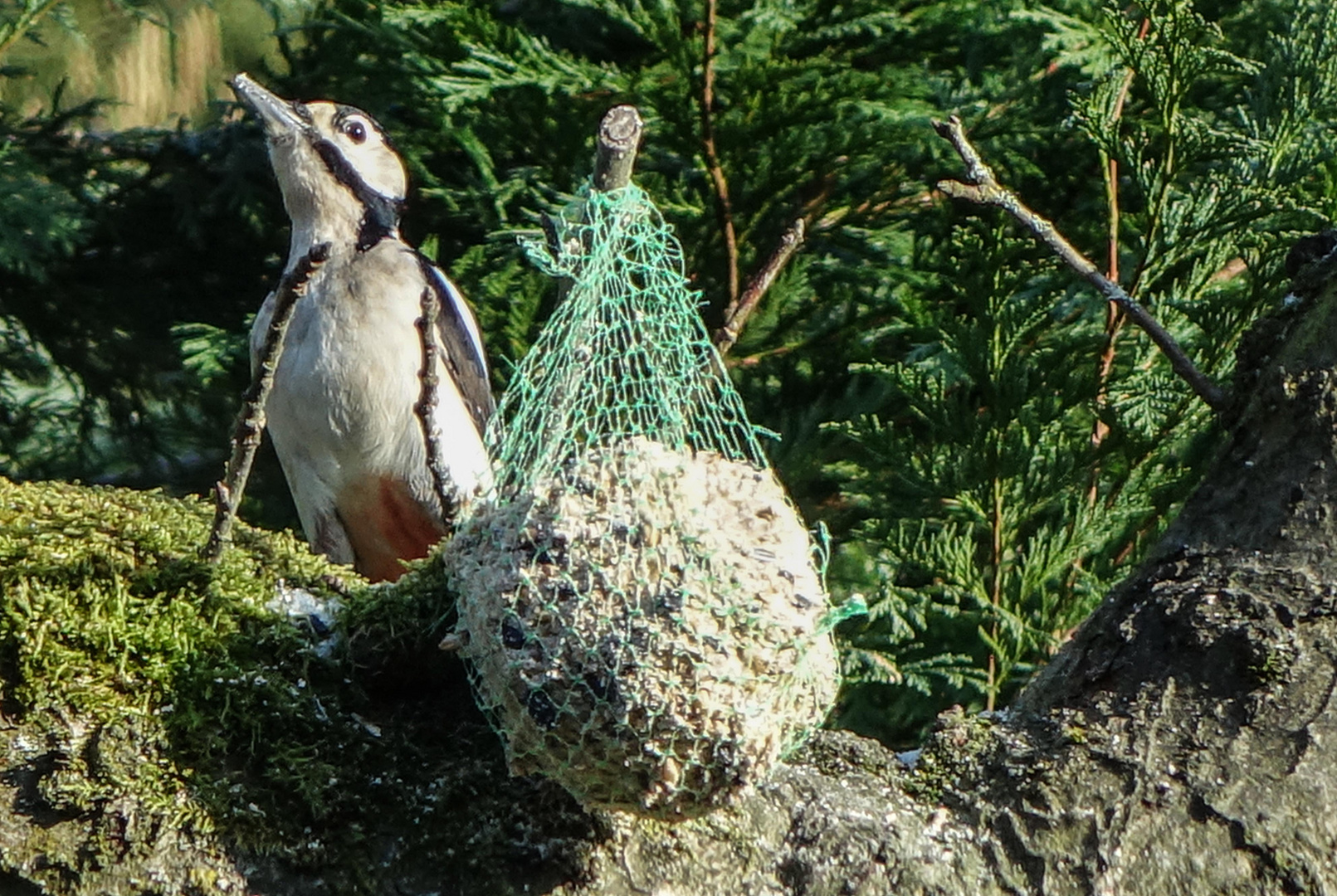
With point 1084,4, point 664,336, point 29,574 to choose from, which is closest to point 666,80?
point 1084,4

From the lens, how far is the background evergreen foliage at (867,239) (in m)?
3.75

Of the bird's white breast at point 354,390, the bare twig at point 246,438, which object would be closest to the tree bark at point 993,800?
the bare twig at point 246,438

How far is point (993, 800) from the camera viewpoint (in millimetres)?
1898

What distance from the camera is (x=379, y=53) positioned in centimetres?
482

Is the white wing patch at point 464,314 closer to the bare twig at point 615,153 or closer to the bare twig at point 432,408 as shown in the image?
the bare twig at point 432,408

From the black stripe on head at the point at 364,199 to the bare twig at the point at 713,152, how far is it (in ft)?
3.27

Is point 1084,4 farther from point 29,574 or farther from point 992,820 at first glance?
point 29,574

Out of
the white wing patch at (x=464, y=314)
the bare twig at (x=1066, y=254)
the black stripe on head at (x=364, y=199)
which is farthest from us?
the black stripe on head at (x=364, y=199)

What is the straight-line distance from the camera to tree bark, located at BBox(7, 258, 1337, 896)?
70.4 inches

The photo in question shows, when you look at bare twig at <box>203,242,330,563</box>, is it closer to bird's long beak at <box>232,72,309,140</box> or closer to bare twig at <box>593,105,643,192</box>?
bare twig at <box>593,105,643,192</box>

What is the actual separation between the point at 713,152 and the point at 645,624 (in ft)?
8.50

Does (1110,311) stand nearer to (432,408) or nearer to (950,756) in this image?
(432,408)

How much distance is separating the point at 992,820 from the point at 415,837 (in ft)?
2.24

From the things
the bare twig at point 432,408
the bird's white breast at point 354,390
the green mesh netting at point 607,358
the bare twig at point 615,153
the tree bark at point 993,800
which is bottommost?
the bird's white breast at point 354,390
